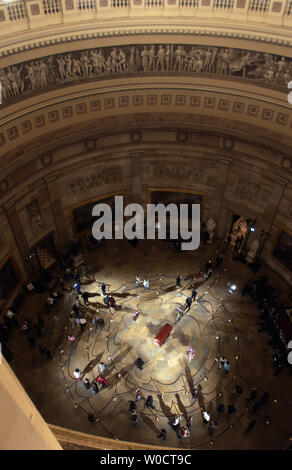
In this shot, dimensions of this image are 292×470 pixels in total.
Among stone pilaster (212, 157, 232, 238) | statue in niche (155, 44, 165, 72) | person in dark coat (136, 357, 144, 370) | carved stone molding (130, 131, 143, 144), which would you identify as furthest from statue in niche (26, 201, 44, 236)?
stone pilaster (212, 157, 232, 238)

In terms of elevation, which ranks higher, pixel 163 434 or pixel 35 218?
Answer: pixel 35 218

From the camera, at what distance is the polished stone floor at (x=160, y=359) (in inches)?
632

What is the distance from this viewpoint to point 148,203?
2358 cm

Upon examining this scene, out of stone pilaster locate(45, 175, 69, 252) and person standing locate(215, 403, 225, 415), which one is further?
stone pilaster locate(45, 175, 69, 252)

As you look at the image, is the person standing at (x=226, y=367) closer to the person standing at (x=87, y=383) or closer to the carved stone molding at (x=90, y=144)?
the person standing at (x=87, y=383)

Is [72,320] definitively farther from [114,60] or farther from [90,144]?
[114,60]

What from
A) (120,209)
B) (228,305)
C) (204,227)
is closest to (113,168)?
(120,209)

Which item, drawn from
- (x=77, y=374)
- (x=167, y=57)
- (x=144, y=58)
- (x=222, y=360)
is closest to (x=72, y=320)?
(x=77, y=374)

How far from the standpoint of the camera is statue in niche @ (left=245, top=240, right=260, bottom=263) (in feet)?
71.6

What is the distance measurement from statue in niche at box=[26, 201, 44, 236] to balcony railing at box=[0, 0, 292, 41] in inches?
316

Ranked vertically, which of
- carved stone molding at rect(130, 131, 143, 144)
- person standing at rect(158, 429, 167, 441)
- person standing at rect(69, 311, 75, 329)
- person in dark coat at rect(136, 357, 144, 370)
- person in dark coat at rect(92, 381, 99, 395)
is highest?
carved stone molding at rect(130, 131, 143, 144)

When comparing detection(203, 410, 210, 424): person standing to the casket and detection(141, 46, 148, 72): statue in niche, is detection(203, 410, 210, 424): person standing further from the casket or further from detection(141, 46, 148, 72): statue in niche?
detection(141, 46, 148, 72): statue in niche

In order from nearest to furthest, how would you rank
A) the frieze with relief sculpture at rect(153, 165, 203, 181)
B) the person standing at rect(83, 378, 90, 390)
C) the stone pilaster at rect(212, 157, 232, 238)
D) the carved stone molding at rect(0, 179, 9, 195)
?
the person standing at rect(83, 378, 90, 390) < the carved stone molding at rect(0, 179, 9, 195) < the stone pilaster at rect(212, 157, 232, 238) < the frieze with relief sculpture at rect(153, 165, 203, 181)
